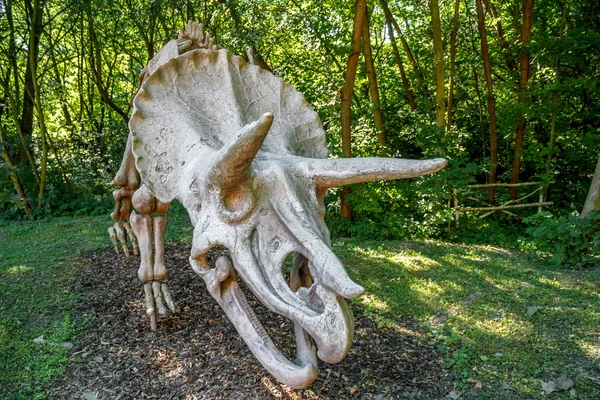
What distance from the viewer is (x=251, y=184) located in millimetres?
2223

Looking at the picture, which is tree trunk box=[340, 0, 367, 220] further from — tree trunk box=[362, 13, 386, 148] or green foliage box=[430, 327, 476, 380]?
green foliage box=[430, 327, 476, 380]

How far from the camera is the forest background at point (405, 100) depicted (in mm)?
6867

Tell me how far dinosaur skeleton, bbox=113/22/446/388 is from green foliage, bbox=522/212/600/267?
431 centimetres

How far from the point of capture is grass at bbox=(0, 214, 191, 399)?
3252mm

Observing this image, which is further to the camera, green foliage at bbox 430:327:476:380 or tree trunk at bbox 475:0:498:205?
tree trunk at bbox 475:0:498:205

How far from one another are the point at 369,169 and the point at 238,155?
0.62m

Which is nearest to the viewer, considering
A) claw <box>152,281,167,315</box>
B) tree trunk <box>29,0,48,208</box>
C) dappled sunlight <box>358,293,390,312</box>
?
claw <box>152,281,167,315</box>

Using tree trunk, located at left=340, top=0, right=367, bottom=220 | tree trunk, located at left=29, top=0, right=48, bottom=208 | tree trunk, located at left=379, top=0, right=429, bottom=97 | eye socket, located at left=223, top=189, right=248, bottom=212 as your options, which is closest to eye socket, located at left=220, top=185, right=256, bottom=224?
eye socket, located at left=223, top=189, right=248, bottom=212

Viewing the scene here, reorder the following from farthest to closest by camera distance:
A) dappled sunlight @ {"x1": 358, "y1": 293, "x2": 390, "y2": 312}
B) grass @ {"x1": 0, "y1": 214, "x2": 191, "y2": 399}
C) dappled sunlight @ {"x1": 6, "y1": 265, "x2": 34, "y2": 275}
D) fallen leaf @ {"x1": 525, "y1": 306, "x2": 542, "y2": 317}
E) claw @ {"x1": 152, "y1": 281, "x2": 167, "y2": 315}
A: dappled sunlight @ {"x1": 6, "y1": 265, "x2": 34, "y2": 275} < dappled sunlight @ {"x1": 358, "y1": 293, "x2": 390, "y2": 312} < fallen leaf @ {"x1": 525, "y1": 306, "x2": 542, "y2": 317} < claw @ {"x1": 152, "y1": 281, "x2": 167, "y2": 315} < grass @ {"x1": 0, "y1": 214, "x2": 191, "y2": 399}

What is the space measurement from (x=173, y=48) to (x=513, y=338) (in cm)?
365

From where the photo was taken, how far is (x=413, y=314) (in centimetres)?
432

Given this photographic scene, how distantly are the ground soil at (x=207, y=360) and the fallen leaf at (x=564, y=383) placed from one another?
722mm

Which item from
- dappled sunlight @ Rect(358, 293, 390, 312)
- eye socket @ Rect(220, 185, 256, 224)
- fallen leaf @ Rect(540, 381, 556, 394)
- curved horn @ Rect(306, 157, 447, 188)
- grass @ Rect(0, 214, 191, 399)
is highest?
curved horn @ Rect(306, 157, 447, 188)

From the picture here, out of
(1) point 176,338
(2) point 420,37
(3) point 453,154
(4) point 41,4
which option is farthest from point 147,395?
(2) point 420,37
